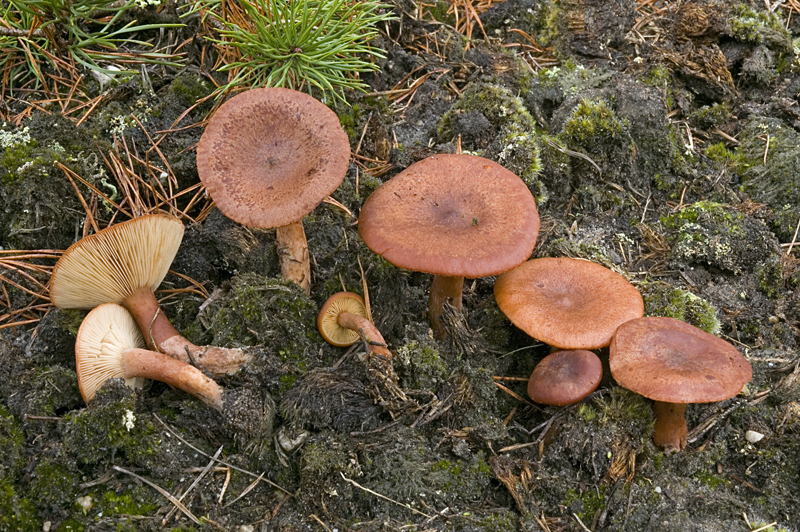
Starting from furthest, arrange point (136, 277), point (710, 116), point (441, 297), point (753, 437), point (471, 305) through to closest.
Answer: point (710, 116), point (471, 305), point (441, 297), point (136, 277), point (753, 437)

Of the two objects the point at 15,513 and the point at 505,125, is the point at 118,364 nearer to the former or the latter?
the point at 15,513

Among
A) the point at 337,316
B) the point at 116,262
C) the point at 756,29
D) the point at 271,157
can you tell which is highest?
the point at 756,29

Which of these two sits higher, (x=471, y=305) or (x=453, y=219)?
(x=453, y=219)

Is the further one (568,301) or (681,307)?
(681,307)

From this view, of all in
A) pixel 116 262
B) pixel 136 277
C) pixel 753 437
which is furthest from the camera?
pixel 136 277

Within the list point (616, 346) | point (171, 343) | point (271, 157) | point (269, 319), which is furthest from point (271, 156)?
point (616, 346)

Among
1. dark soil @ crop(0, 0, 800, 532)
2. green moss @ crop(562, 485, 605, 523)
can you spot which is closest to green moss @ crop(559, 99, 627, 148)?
dark soil @ crop(0, 0, 800, 532)

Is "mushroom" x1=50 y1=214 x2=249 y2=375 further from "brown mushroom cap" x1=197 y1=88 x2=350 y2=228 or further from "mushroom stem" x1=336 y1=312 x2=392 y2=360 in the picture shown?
"mushroom stem" x1=336 y1=312 x2=392 y2=360
